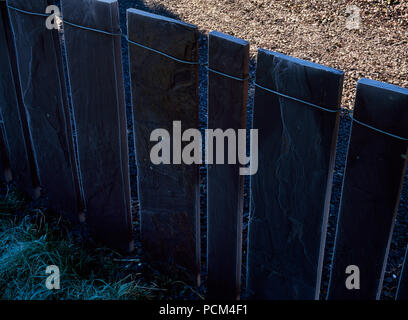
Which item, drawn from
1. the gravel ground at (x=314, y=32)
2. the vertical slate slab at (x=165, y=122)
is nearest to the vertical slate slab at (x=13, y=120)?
the gravel ground at (x=314, y=32)

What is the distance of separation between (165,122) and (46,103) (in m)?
0.70

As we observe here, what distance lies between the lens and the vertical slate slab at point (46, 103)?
2.14 meters

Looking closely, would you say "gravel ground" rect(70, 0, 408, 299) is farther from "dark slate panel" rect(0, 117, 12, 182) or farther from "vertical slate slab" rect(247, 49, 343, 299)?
"vertical slate slab" rect(247, 49, 343, 299)

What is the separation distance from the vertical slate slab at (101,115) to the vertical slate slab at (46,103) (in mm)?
106

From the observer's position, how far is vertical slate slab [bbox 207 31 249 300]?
1622 millimetres

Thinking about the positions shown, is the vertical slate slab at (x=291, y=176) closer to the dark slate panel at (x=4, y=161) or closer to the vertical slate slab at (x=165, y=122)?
the vertical slate slab at (x=165, y=122)

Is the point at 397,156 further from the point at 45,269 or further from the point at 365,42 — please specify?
the point at 365,42

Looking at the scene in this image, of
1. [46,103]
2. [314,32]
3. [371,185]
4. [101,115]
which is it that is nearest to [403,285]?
[371,185]

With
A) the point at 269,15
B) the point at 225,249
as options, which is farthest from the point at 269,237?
the point at 269,15

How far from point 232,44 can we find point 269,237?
2.44 feet

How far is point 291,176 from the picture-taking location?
1.73 metres

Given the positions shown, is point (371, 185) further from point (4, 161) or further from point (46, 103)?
point (4, 161)

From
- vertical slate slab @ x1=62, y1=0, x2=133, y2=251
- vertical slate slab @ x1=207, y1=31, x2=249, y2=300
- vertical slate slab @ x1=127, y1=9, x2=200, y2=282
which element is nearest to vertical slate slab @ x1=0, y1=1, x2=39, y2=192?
vertical slate slab @ x1=62, y1=0, x2=133, y2=251

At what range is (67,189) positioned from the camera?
2518 millimetres
